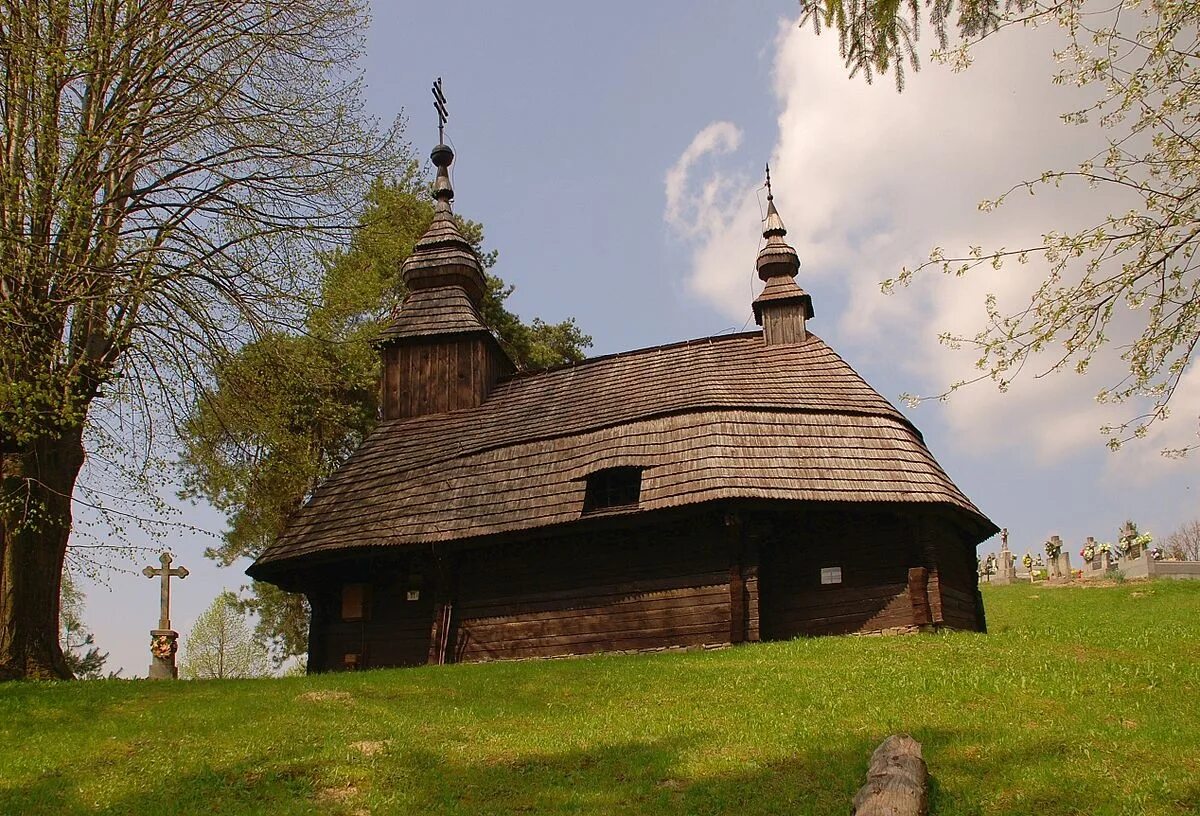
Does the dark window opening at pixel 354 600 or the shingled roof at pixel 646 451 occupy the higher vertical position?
the shingled roof at pixel 646 451

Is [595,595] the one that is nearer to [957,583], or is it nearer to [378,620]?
[378,620]

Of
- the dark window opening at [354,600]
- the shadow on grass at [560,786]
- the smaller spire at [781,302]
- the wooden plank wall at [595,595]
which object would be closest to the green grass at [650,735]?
the shadow on grass at [560,786]

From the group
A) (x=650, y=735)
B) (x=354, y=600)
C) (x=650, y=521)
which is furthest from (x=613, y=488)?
(x=650, y=735)

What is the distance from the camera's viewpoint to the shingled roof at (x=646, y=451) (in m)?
16.1

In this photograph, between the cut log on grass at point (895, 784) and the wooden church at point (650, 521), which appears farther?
the wooden church at point (650, 521)

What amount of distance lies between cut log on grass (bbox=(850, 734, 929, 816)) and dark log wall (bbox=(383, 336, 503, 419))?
15542 millimetres

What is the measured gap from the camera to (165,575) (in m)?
18.4

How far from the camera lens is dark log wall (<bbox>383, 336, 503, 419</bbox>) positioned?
22.3 m

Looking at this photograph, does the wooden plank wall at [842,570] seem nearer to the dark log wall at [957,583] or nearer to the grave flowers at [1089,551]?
the dark log wall at [957,583]

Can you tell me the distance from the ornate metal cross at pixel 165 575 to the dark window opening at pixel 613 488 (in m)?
7.89

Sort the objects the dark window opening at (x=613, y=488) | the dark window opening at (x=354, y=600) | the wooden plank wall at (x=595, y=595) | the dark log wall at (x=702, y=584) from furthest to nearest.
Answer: the dark window opening at (x=354, y=600), the dark window opening at (x=613, y=488), the wooden plank wall at (x=595, y=595), the dark log wall at (x=702, y=584)

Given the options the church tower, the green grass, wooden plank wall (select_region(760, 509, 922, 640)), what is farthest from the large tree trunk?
wooden plank wall (select_region(760, 509, 922, 640))

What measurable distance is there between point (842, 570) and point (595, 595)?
4.10 m

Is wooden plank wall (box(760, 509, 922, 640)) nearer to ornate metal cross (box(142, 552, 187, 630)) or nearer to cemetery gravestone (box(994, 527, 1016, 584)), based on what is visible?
ornate metal cross (box(142, 552, 187, 630))
